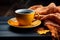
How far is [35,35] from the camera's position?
0.74 m

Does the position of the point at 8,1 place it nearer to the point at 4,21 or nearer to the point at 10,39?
the point at 4,21

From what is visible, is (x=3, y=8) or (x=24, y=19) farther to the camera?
(x=3, y=8)

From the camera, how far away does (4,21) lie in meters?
0.92

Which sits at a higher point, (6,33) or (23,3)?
(23,3)

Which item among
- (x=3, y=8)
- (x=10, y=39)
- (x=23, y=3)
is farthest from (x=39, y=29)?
(x=3, y=8)

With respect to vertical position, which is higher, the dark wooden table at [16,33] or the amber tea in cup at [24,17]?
the amber tea in cup at [24,17]

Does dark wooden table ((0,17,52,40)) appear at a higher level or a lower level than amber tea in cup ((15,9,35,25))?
lower

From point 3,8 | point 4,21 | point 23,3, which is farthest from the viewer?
point 3,8

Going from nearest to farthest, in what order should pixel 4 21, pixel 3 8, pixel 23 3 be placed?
pixel 4 21, pixel 23 3, pixel 3 8

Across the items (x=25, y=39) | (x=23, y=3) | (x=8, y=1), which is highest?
(x=8, y=1)

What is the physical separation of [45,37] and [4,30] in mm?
215

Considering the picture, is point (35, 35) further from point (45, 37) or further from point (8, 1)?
point (8, 1)

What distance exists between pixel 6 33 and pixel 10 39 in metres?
0.05

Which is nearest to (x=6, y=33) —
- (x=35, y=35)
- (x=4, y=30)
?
(x=4, y=30)
